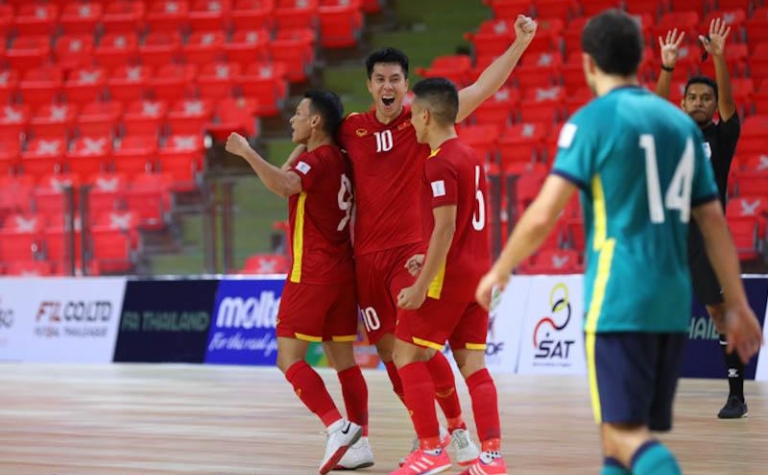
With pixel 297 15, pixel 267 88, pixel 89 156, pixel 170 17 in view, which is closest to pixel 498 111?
pixel 267 88

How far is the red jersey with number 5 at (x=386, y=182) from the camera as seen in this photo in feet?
24.5

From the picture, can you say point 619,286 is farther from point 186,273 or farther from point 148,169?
point 148,169

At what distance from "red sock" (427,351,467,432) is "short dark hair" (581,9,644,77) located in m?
2.86

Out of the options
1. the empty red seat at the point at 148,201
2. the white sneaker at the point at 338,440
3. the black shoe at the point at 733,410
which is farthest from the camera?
the empty red seat at the point at 148,201

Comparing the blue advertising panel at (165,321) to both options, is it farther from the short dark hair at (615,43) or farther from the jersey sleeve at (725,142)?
the short dark hair at (615,43)

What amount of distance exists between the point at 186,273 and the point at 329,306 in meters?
9.13

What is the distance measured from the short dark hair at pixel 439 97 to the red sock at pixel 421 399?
1.16 metres

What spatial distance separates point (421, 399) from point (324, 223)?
51.9 inches

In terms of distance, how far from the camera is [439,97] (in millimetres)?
6770

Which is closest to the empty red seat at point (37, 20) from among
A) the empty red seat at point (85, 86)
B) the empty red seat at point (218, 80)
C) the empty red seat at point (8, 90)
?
the empty red seat at point (8, 90)

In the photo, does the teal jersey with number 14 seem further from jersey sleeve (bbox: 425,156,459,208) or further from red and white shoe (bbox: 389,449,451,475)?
red and white shoe (bbox: 389,449,451,475)

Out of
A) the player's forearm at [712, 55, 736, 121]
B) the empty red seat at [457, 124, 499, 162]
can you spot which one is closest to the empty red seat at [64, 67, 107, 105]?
the empty red seat at [457, 124, 499, 162]

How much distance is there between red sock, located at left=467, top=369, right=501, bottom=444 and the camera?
6.77 metres

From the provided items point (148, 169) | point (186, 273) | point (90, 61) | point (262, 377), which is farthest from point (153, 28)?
point (262, 377)
